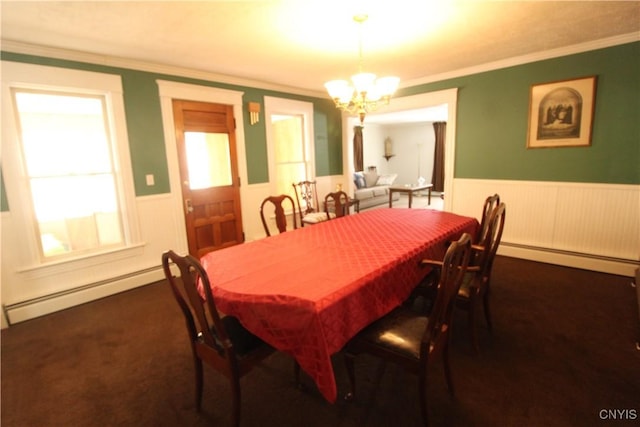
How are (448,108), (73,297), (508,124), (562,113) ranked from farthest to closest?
1. (448,108)
2. (508,124)
3. (562,113)
4. (73,297)

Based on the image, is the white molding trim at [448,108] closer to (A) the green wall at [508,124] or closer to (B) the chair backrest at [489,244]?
(A) the green wall at [508,124]

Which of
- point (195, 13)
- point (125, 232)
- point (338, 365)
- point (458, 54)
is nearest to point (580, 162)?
point (458, 54)

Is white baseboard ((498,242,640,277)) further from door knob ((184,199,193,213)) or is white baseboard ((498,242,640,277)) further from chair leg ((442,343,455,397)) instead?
door knob ((184,199,193,213))

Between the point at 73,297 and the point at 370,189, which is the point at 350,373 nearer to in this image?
the point at 73,297

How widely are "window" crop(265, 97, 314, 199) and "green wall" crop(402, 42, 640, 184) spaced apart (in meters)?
1.69

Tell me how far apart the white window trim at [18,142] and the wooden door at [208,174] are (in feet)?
1.85

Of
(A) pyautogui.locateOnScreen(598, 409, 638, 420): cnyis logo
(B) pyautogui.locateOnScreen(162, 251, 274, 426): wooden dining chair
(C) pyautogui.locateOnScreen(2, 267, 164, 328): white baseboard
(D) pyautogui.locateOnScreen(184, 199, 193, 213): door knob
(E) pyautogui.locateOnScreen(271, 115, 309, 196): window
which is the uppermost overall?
(E) pyautogui.locateOnScreen(271, 115, 309, 196): window

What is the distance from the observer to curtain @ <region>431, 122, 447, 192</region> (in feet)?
28.9

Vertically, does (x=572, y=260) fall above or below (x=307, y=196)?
below

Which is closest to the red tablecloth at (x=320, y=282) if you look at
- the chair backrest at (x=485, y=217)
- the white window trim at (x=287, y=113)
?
the chair backrest at (x=485, y=217)

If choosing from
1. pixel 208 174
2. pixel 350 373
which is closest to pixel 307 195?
pixel 208 174

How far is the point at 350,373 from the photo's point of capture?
A: 1.66 meters

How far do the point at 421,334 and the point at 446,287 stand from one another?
1.04 ft

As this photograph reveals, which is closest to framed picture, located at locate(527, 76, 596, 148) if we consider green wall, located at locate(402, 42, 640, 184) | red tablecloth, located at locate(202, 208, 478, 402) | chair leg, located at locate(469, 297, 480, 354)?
green wall, located at locate(402, 42, 640, 184)
